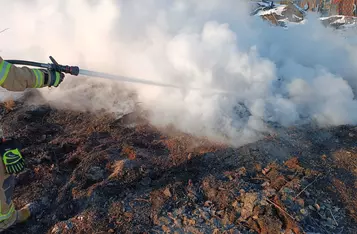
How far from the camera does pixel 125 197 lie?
12.0 ft

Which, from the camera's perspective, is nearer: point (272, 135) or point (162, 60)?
point (272, 135)

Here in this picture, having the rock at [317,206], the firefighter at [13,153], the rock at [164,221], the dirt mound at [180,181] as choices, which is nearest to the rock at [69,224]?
the dirt mound at [180,181]

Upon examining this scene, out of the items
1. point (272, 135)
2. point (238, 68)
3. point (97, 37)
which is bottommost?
point (272, 135)

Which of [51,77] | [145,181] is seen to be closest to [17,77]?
[51,77]

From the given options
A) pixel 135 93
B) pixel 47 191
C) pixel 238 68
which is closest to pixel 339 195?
pixel 238 68

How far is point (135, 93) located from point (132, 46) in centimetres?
110

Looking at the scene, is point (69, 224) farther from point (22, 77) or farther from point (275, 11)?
point (275, 11)

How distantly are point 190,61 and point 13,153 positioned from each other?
3406 mm

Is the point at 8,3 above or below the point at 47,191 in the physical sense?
above

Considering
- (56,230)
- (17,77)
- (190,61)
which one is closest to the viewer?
(17,77)

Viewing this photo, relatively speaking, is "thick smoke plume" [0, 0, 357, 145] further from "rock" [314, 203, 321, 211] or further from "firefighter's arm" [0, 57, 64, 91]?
"firefighter's arm" [0, 57, 64, 91]

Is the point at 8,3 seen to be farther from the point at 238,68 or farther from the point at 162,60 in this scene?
the point at 238,68

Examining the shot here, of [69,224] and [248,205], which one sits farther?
[248,205]

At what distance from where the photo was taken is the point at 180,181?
12.7ft
